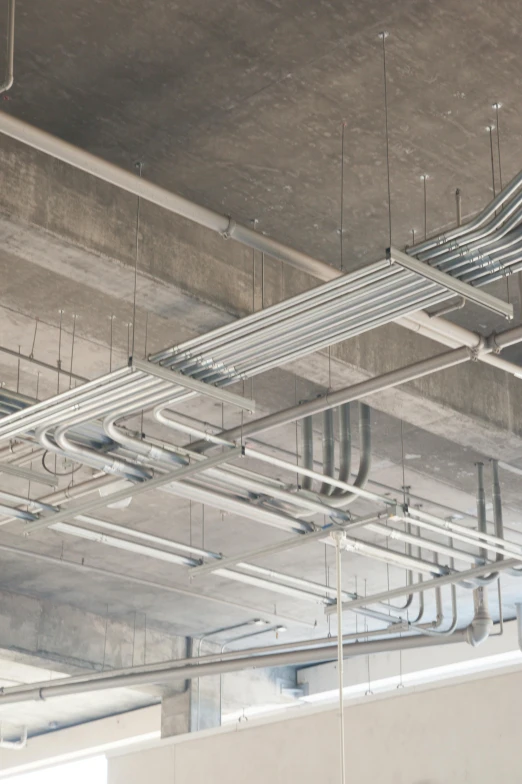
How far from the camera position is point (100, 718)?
17812mm

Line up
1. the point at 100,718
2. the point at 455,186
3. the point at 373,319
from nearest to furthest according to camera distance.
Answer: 1. the point at 373,319
2. the point at 455,186
3. the point at 100,718

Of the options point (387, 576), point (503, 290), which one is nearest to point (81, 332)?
point (503, 290)

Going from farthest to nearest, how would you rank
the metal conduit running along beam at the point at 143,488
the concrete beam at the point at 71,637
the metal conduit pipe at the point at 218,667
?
1. the concrete beam at the point at 71,637
2. the metal conduit pipe at the point at 218,667
3. the metal conduit running along beam at the point at 143,488

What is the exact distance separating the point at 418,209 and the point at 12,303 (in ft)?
8.14

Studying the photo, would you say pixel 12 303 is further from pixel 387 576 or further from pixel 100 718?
pixel 100 718

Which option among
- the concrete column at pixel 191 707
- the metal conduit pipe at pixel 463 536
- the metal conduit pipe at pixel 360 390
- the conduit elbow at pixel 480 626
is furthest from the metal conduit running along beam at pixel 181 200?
the concrete column at pixel 191 707

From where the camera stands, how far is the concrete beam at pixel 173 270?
6105 mm

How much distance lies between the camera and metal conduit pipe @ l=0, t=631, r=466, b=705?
11453mm

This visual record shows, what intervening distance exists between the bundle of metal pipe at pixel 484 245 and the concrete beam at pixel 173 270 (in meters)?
1.80

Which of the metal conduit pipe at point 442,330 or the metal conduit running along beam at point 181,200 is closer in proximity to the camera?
the metal conduit running along beam at point 181,200

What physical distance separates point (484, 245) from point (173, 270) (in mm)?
2034

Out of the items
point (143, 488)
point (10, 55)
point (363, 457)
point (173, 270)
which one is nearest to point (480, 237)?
point (173, 270)

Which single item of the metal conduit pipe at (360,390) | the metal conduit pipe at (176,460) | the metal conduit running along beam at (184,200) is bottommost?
the metal conduit pipe at (176,460)

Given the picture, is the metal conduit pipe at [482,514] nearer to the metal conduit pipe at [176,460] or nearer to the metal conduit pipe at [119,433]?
the metal conduit pipe at [176,460]
